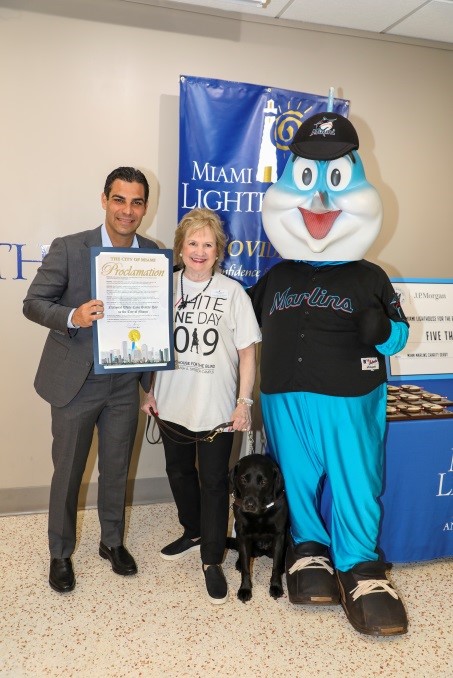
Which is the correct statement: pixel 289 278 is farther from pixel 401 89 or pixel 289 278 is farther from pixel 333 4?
pixel 401 89

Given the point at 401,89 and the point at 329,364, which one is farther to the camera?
the point at 401,89

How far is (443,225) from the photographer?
3.15 metres

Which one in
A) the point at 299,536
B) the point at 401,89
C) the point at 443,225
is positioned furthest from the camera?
the point at 443,225

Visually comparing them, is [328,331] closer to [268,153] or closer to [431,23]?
[268,153]

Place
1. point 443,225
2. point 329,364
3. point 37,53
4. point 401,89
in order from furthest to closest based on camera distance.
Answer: point 443,225
point 401,89
point 37,53
point 329,364

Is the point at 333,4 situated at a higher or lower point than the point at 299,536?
higher

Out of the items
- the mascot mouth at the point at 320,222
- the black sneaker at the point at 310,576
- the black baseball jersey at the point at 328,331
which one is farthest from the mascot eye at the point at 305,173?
the black sneaker at the point at 310,576

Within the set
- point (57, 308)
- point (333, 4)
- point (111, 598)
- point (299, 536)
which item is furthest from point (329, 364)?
point (333, 4)

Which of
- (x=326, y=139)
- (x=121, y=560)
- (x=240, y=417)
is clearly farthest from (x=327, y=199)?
(x=121, y=560)

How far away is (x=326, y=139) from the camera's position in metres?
1.98

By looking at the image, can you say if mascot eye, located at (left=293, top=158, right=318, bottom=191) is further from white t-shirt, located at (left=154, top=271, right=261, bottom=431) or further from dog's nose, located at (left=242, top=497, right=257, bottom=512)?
dog's nose, located at (left=242, top=497, right=257, bottom=512)

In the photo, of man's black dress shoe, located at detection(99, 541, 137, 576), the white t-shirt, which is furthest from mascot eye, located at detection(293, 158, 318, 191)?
man's black dress shoe, located at detection(99, 541, 137, 576)

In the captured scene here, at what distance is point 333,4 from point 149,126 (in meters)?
0.97

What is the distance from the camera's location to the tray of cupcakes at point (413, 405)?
7.52 feet
